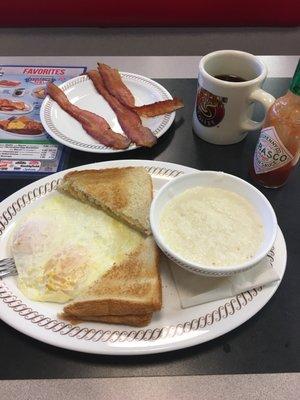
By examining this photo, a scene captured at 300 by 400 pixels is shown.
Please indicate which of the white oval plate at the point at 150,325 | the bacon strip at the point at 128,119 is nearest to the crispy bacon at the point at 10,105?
the bacon strip at the point at 128,119

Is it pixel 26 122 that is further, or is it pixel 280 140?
pixel 26 122

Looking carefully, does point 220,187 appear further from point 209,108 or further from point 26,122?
point 26,122

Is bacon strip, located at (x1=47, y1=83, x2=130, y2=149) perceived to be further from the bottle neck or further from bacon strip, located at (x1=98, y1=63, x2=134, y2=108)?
the bottle neck

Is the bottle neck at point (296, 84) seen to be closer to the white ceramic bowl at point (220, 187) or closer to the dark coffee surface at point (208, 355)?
the white ceramic bowl at point (220, 187)

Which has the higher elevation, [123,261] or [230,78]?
[230,78]

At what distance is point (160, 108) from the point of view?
56.2 inches

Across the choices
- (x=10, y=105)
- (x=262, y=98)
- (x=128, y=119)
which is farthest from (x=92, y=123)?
(x=262, y=98)

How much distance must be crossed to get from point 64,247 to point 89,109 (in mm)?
710

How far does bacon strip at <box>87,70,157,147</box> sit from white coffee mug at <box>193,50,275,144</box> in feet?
0.64

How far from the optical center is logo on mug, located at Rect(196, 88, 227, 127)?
4.12 feet

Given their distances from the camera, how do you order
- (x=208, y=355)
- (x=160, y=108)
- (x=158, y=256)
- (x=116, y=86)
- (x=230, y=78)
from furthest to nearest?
(x=116, y=86), (x=160, y=108), (x=230, y=78), (x=158, y=256), (x=208, y=355)

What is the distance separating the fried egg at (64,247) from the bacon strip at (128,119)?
33 cm

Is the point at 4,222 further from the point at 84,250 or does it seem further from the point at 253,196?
the point at 253,196

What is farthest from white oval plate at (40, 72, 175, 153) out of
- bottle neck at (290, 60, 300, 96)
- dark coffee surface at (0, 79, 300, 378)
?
dark coffee surface at (0, 79, 300, 378)
